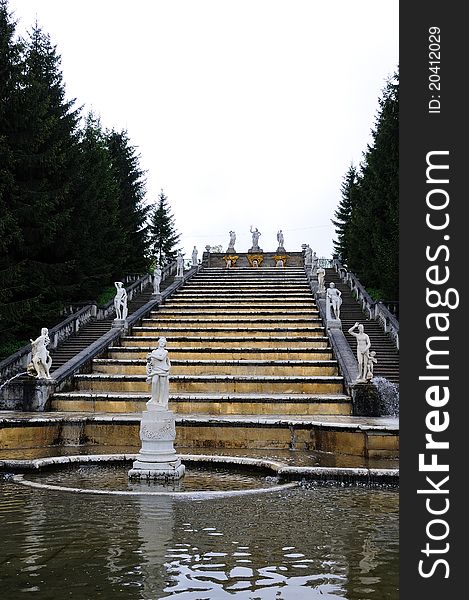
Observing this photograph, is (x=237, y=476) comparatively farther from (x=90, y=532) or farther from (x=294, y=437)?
(x=90, y=532)

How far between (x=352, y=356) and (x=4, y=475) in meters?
11.3

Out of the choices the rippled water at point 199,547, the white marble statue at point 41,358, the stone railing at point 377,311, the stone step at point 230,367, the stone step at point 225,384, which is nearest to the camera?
the rippled water at point 199,547

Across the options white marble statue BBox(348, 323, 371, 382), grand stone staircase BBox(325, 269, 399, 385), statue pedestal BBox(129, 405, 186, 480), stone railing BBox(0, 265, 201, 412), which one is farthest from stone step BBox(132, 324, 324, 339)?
statue pedestal BBox(129, 405, 186, 480)

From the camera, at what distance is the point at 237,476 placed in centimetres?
1166

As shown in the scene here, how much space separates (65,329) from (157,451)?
15.5 m

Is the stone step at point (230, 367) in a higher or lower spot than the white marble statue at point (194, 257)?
lower

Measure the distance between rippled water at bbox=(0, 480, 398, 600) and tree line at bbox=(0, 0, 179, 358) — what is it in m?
14.0

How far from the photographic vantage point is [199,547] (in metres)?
7.01

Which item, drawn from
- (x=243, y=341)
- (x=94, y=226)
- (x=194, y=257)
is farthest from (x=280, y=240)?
(x=243, y=341)

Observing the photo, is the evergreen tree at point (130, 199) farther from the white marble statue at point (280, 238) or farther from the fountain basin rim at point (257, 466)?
the fountain basin rim at point (257, 466)

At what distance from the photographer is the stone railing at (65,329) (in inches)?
814

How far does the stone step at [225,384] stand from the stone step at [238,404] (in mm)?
998

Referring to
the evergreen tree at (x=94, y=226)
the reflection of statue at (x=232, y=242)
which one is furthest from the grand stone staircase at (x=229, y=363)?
the reflection of statue at (x=232, y=242)

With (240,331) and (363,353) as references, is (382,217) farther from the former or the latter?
(363,353)
